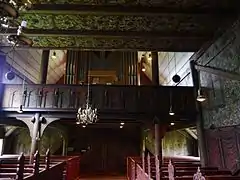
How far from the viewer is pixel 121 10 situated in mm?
5172

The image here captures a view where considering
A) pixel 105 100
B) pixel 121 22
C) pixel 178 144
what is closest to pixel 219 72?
pixel 121 22

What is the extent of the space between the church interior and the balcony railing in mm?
36

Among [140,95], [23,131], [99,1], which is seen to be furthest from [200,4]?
[23,131]

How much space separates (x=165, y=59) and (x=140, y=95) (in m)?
4.76

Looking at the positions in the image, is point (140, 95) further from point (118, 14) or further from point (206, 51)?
point (118, 14)

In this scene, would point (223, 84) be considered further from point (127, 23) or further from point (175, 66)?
point (175, 66)

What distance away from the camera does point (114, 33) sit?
633 cm

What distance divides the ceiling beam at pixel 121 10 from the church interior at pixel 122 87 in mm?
23

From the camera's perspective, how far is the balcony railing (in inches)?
310

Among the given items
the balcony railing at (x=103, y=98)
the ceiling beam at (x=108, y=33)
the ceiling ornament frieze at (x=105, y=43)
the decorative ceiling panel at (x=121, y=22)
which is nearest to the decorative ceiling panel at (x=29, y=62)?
the balcony railing at (x=103, y=98)

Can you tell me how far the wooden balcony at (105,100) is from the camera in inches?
310

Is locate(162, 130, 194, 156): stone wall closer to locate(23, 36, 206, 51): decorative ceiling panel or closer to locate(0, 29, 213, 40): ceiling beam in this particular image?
locate(23, 36, 206, 51): decorative ceiling panel

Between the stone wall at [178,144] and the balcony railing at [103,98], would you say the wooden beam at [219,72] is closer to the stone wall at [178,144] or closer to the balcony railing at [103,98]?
the balcony railing at [103,98]

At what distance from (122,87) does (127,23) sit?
284cm
